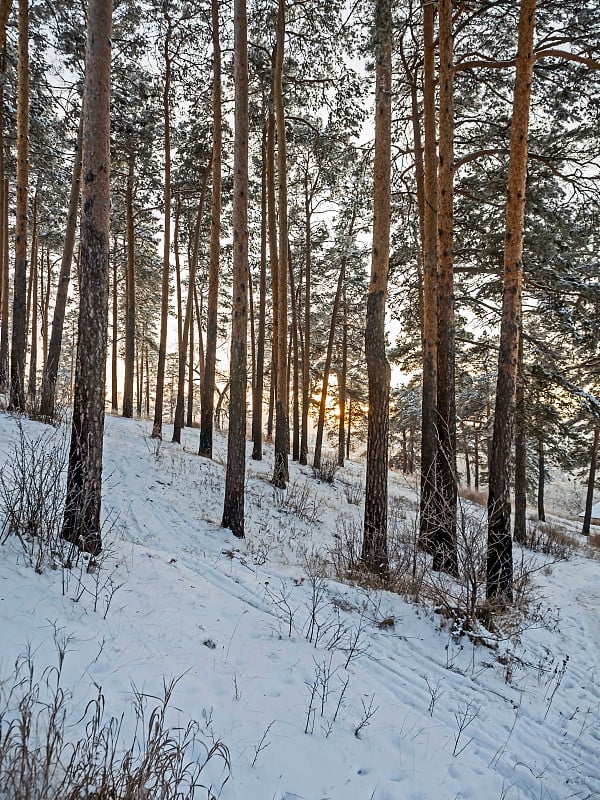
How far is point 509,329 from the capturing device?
20.4ft

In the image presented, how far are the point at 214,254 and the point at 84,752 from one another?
11.3 meters

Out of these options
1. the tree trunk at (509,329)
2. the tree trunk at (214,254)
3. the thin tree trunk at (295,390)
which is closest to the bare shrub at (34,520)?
the tree trunk at (509,329)

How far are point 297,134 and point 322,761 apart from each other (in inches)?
546


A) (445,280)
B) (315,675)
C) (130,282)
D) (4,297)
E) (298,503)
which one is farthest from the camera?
(130,282)

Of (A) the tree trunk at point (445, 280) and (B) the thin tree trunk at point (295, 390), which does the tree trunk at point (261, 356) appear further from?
(A) the tree trunk at point (445, 280)

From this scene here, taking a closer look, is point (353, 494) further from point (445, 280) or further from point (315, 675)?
point (315, 675)

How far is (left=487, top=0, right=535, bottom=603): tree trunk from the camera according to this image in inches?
231

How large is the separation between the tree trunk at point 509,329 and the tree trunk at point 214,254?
7.54 metres

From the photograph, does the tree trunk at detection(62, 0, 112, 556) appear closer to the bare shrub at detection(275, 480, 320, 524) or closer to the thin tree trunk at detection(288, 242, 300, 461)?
the bare shrub at detection(275, 480, 320, 524)

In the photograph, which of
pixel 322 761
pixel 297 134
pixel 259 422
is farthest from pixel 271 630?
pixel 297 134

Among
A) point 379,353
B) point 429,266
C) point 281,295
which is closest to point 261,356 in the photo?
point 281,295

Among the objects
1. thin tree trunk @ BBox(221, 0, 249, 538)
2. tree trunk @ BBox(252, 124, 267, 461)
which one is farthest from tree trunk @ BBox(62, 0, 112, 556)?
tree trunk @ BBox(252, 124, 267, 461)

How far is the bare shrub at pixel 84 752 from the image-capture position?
1.72 meters

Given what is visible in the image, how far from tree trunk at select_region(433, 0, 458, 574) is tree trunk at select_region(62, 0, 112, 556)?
509 centimetres
